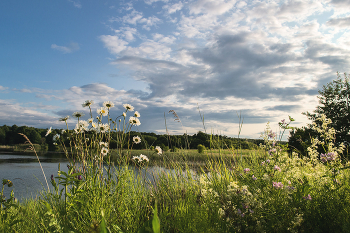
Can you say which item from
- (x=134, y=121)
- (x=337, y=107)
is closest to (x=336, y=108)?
(x=337, y=107)

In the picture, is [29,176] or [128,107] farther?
[29,176]

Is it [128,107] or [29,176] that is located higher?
[128,107]

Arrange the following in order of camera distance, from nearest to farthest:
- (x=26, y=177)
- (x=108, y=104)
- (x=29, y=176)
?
1. (x=108, y=104)
2. (x=26, y=177)
3. (x=29, y=176)

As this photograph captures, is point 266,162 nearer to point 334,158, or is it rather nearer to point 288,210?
point 288,210

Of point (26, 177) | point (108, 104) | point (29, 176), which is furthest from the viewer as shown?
point (29, 176)

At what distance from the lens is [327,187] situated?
221cm

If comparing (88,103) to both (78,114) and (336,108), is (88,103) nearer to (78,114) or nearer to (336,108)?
(78,114)

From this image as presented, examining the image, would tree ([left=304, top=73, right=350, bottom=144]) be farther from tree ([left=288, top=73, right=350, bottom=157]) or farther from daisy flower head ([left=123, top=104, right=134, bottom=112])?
daisy flower head ([left=123, top=104, right=134, bottom=112])

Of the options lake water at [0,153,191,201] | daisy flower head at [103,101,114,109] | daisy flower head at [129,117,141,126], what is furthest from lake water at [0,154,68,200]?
daisy flower head at [129,117,141,126]

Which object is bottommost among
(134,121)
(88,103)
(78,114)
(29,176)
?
(29,176)

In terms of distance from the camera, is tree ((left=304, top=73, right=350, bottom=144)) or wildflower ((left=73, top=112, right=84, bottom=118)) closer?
wildflower ((left=73, top=112, right=84, bottom=118))

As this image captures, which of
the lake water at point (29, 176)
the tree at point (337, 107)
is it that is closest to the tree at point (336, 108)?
the tree at point (337, 107)

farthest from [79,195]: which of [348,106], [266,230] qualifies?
[348,106]

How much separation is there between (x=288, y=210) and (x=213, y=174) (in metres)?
1.51
